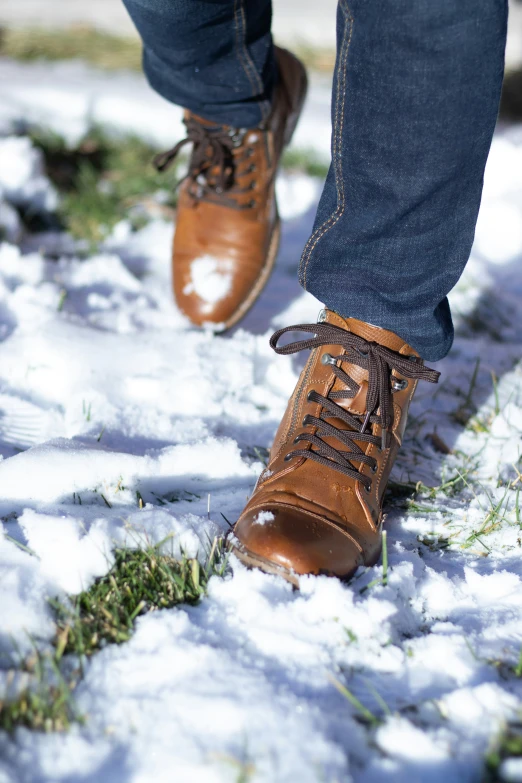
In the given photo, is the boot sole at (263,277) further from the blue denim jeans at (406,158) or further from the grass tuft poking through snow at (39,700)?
the grass tuft poking through snow at (39,700)

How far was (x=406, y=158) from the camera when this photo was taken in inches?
41.4

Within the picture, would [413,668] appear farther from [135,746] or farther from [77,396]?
[77,396]

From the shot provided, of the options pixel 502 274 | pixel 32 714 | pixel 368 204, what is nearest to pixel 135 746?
pixel 32 714

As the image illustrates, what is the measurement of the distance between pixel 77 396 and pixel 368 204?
768 mm

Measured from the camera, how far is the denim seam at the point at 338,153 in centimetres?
104

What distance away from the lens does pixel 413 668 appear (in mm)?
962

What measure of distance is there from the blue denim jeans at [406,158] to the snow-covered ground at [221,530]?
0.39 m

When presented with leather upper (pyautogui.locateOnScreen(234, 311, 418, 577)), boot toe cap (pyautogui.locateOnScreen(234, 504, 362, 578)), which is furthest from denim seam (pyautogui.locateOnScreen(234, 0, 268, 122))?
boot toe cap (pyautogui.locateOnScreen(234, 504, 362, 578))

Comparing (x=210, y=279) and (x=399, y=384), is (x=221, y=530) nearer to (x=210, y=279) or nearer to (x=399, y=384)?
(x=399, y=384)

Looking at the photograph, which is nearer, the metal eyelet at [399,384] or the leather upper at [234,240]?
the metal eyelet at [399,384]

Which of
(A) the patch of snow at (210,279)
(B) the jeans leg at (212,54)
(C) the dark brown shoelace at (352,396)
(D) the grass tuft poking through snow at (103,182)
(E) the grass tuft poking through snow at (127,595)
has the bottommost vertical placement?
(D) the grass tuft poking through snow at (103,182)

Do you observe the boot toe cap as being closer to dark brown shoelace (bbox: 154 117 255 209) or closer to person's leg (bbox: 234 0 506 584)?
person's leg (bbox: 234 0 506 584)

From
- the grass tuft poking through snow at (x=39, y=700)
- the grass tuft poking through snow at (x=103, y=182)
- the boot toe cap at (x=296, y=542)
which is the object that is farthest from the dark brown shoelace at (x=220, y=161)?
the grass tuft poking through snow at (x=39, y=700)

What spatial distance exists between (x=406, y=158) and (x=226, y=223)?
34.5 inches
